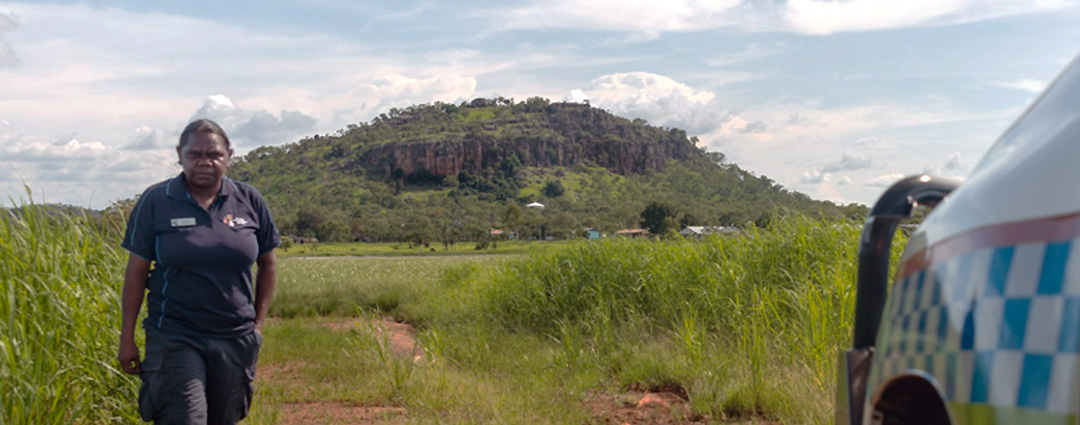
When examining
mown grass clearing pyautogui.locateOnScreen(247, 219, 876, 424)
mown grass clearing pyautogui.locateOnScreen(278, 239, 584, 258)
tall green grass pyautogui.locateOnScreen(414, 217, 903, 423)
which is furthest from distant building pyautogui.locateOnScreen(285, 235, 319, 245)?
tall green grass pyautogui.locateOnScreen(414, 217, 903, 423)

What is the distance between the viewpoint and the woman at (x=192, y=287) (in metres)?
3.56

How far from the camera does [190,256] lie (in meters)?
3.54

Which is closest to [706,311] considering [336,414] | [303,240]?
[336,414]

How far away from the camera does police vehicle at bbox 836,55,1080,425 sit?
1.05 meters

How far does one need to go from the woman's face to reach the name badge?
182mm

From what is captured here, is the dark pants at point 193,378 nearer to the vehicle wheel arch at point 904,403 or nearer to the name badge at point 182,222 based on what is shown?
the name badge at point 182,222

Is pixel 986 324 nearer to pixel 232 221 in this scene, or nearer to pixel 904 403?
pixel 904 403

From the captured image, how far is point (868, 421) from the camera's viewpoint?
161cm

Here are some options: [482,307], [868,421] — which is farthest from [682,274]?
[868,421]

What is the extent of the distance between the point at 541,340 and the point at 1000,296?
8709 mm

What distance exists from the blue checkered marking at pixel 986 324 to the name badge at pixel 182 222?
9.78 ft

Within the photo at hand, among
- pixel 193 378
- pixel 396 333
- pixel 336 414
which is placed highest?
pixel 193 378

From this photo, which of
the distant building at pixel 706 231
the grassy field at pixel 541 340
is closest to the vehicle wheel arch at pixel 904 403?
the grassy field at pixel 541 340

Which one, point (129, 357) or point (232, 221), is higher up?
point (232, 221)
